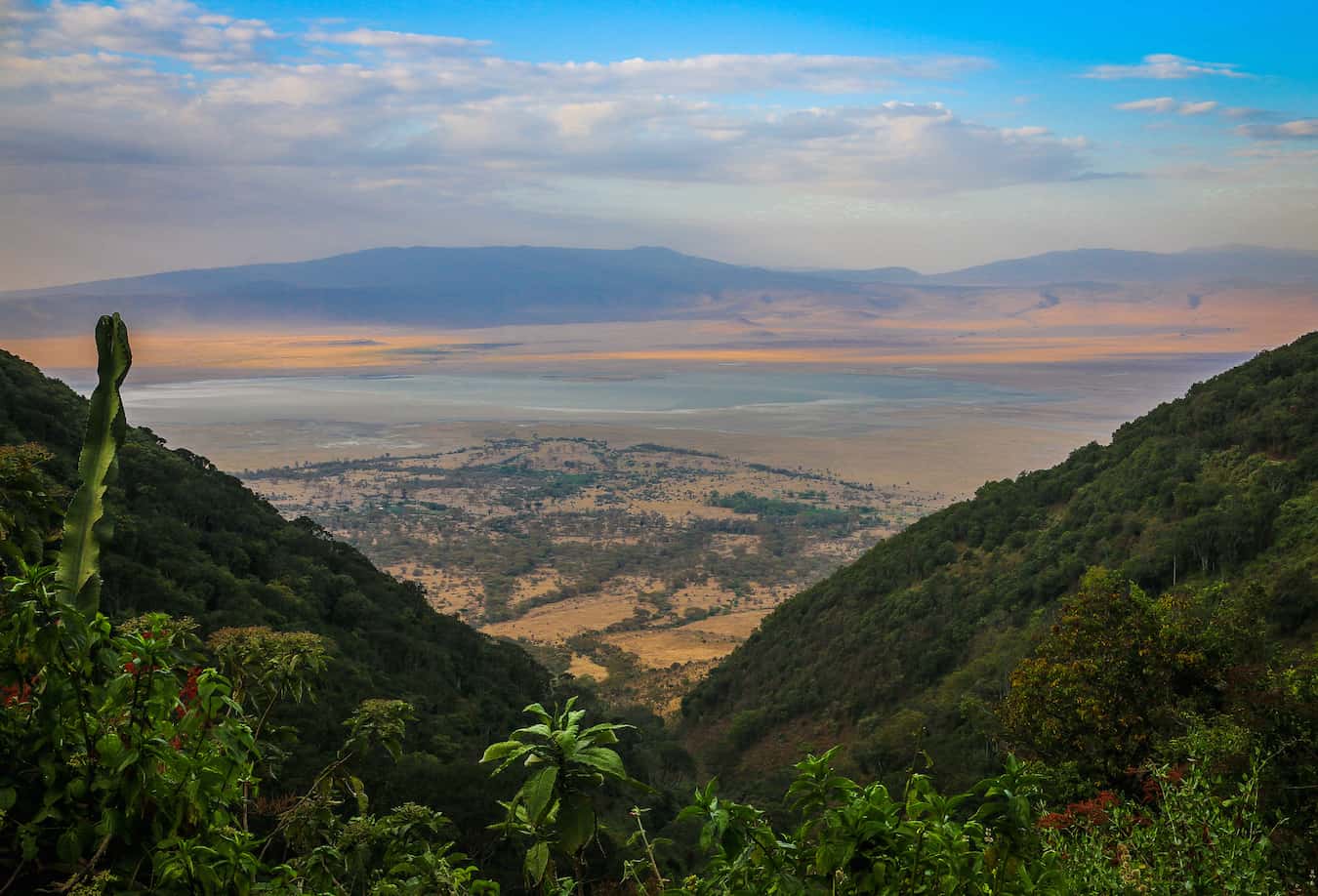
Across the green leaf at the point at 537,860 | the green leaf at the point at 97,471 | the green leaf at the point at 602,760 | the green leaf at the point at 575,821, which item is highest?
the green leaf at the point at 97,471

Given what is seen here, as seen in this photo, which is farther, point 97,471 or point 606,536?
point 606,536

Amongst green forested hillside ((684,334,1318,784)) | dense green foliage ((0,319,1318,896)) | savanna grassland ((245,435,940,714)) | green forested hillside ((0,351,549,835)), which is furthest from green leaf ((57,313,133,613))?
savanna grassland ((245,435,940,714))

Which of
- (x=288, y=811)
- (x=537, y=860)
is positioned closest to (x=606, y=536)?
(x=288, y=811)

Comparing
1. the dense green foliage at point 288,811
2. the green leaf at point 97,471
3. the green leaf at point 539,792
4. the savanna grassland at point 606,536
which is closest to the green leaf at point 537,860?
the dense green foliage at point 288,811

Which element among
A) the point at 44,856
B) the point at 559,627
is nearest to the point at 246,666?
the point at 44,856

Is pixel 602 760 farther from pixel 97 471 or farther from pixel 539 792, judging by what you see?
pixel 97 471

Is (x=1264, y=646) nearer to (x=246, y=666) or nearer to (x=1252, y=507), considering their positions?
(x=1252, y=507)

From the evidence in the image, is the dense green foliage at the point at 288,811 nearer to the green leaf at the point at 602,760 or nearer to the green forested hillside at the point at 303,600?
the green leaf at the point at 602,760
